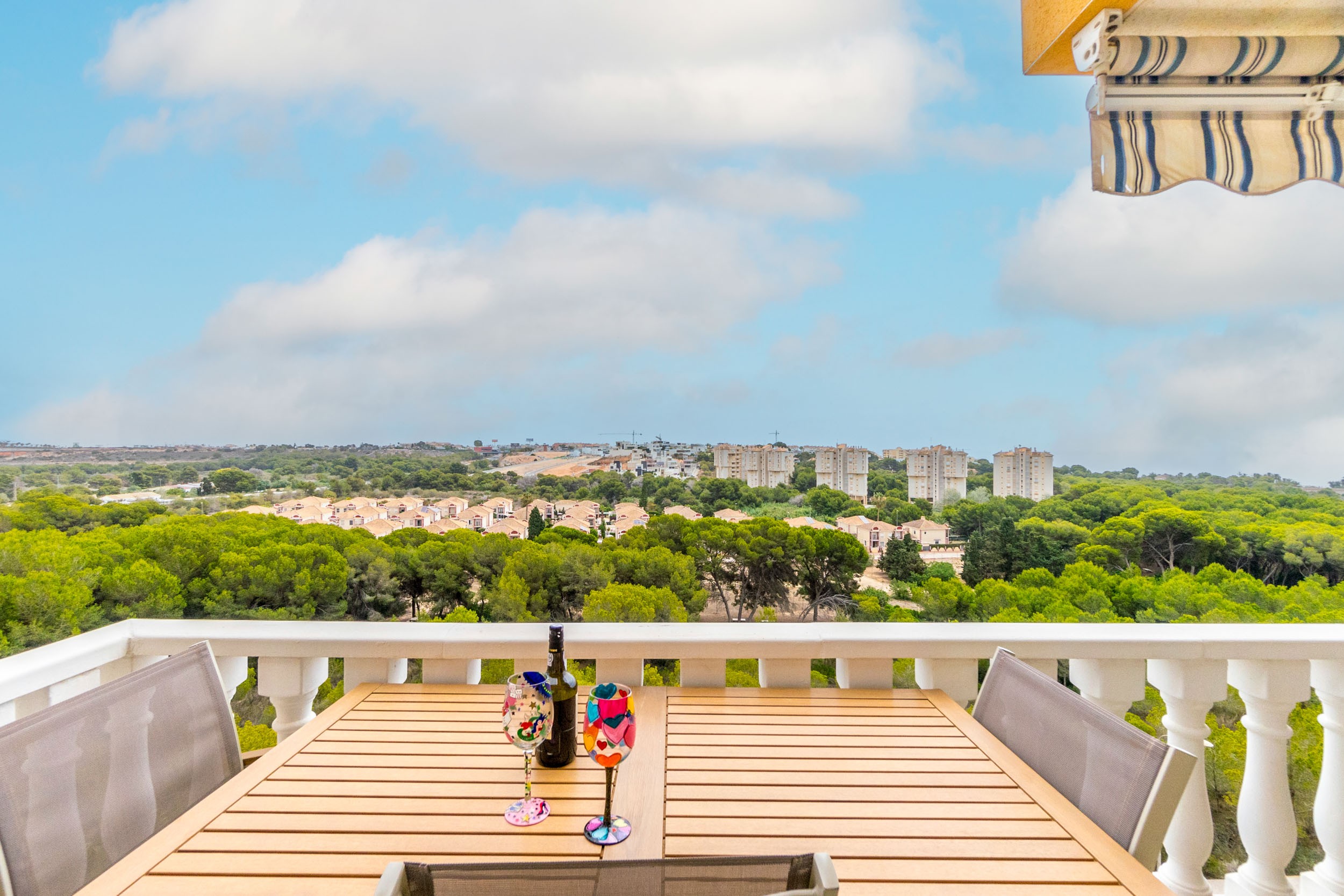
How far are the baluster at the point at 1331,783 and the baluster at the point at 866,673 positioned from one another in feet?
3.00

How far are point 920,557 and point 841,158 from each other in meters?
3.76

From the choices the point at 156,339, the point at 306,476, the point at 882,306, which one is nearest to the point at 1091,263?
the point at 882,306

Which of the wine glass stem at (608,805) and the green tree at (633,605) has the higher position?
the wine glass stem at (608,805)

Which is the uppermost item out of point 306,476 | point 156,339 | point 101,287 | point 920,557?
point 101,287

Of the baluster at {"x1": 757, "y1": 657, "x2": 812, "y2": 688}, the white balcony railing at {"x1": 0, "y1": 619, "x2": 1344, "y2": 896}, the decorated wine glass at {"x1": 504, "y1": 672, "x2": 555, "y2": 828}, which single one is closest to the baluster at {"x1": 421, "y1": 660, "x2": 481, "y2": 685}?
the white balcony railing at {"x1": 0, "y1": 619, "x2": 1344, "y2": 896}

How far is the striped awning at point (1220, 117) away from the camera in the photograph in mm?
1863

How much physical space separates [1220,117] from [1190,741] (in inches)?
70.5

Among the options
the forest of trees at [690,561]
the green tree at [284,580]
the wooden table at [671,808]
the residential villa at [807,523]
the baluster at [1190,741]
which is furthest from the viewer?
the residential villa at [807,523]

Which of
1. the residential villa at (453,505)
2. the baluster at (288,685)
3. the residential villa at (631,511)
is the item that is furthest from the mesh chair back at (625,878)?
the residential villa at (453,505)

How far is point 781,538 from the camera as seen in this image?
428 centimetres

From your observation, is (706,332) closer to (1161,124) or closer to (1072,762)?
(1161,124)

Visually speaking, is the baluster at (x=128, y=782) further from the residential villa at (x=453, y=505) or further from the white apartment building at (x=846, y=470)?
the white apartment building at (x=846, y=470)

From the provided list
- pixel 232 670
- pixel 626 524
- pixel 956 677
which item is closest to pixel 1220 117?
pixel 956 677

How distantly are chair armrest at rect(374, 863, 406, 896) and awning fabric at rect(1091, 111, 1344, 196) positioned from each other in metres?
2.29
